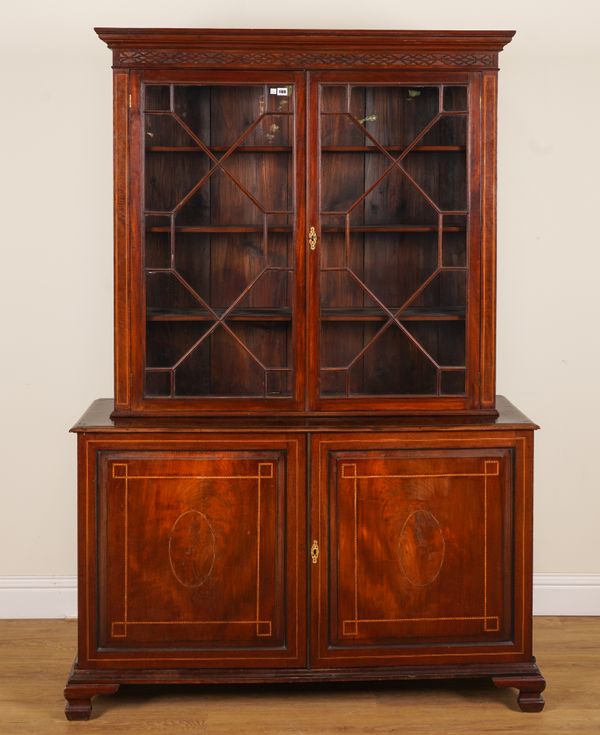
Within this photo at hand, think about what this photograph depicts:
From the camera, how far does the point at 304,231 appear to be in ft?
9.75

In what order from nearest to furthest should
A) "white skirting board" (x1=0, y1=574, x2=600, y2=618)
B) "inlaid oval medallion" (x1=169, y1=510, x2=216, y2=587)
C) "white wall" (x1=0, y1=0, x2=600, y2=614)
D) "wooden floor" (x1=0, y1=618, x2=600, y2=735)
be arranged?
"wooden floor" (x1=0, y1=618, x2=600, y2=735)
"inlaid oval medallion" (x1=169, y1=510, x2=216, y2=587)
"white wall" (x1=0, y1=0, x2=600, y2=614)
"white skirting board" (x1=0, y1=574, x2=600, y2=618)

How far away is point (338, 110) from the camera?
296 cm

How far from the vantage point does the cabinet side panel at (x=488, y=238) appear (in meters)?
2.96

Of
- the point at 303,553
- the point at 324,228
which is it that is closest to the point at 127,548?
the point at 303,553

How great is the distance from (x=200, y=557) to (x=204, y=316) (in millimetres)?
696

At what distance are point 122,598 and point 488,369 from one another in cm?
125

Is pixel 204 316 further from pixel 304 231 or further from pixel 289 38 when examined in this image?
pixel 289 38

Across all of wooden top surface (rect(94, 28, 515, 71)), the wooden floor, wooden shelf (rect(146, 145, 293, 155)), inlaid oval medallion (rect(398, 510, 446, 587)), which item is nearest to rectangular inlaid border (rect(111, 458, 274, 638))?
the wooden floor

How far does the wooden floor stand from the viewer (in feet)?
9.32

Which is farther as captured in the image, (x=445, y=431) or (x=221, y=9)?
(x=221, y=9)

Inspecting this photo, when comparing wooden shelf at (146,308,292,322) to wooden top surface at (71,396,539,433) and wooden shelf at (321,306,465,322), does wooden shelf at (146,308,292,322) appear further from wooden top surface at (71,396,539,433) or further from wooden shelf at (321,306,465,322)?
wooden top surface at (71,396,539,433)

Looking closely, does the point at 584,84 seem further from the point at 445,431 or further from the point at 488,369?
the point at 445,431

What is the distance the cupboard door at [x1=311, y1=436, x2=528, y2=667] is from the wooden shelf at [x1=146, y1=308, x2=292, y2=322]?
40 centimetres

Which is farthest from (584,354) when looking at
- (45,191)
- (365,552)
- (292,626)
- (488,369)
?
(45,191)
